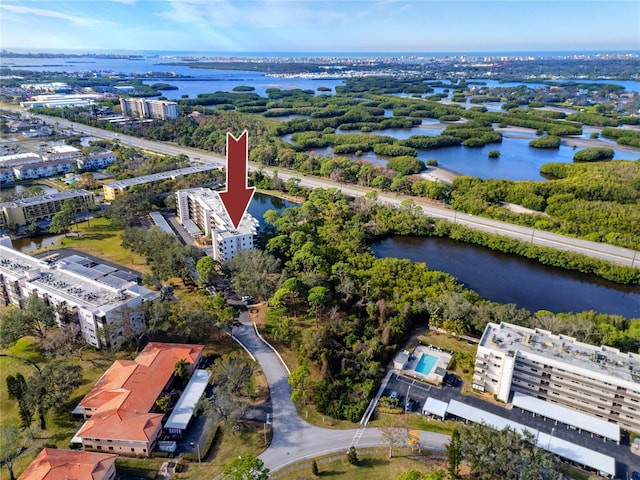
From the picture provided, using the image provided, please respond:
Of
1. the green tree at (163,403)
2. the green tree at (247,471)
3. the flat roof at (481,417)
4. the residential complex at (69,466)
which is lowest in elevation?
the flat roof at (481,417)

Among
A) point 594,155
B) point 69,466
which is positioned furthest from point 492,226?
point 69,466

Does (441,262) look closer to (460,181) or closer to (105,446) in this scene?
(460,181)

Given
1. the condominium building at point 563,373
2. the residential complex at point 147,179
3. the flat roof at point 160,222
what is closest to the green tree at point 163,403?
the condominium building at point 563,373

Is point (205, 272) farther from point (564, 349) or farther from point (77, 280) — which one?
point (564, 349)

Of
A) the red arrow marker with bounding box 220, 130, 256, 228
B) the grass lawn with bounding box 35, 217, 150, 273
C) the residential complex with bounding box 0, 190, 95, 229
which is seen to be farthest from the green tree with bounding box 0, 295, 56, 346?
the residential complex with bounding box 0, 190, 95, 229

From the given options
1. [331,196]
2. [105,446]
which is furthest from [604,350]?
[331,196]

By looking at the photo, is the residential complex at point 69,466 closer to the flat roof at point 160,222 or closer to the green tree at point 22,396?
the green tree at point 22,396

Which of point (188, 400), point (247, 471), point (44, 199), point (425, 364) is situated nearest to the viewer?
point (247, 471)
